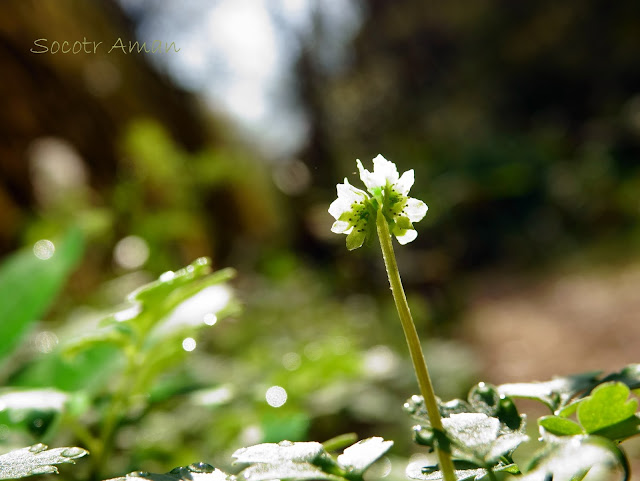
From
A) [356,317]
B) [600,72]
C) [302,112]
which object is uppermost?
[600,72]

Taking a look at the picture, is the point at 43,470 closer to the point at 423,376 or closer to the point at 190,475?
the point at 190,475

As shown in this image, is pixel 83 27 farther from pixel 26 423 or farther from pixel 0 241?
pixel 26 423

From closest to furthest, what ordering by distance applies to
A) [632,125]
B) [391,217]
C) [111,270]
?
[391,217] → [111,270] → [632,125]

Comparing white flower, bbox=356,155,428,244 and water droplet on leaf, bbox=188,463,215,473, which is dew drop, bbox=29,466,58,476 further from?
white flower, bbox=356,155,428,244

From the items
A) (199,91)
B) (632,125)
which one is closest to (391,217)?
(199,91)

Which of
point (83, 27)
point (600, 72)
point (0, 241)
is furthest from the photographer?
point (600, 72)

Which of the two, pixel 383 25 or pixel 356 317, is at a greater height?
pixel 383 25

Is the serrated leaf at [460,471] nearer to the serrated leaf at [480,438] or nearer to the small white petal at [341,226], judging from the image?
the serrated leaf at [480,438]

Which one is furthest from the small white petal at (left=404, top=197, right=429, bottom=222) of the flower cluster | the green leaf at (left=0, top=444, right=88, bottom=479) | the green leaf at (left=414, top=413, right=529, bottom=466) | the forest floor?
the forest floor

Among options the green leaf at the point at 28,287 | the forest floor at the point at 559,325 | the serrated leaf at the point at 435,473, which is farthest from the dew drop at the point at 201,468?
the forest floor at the point at 559,325
